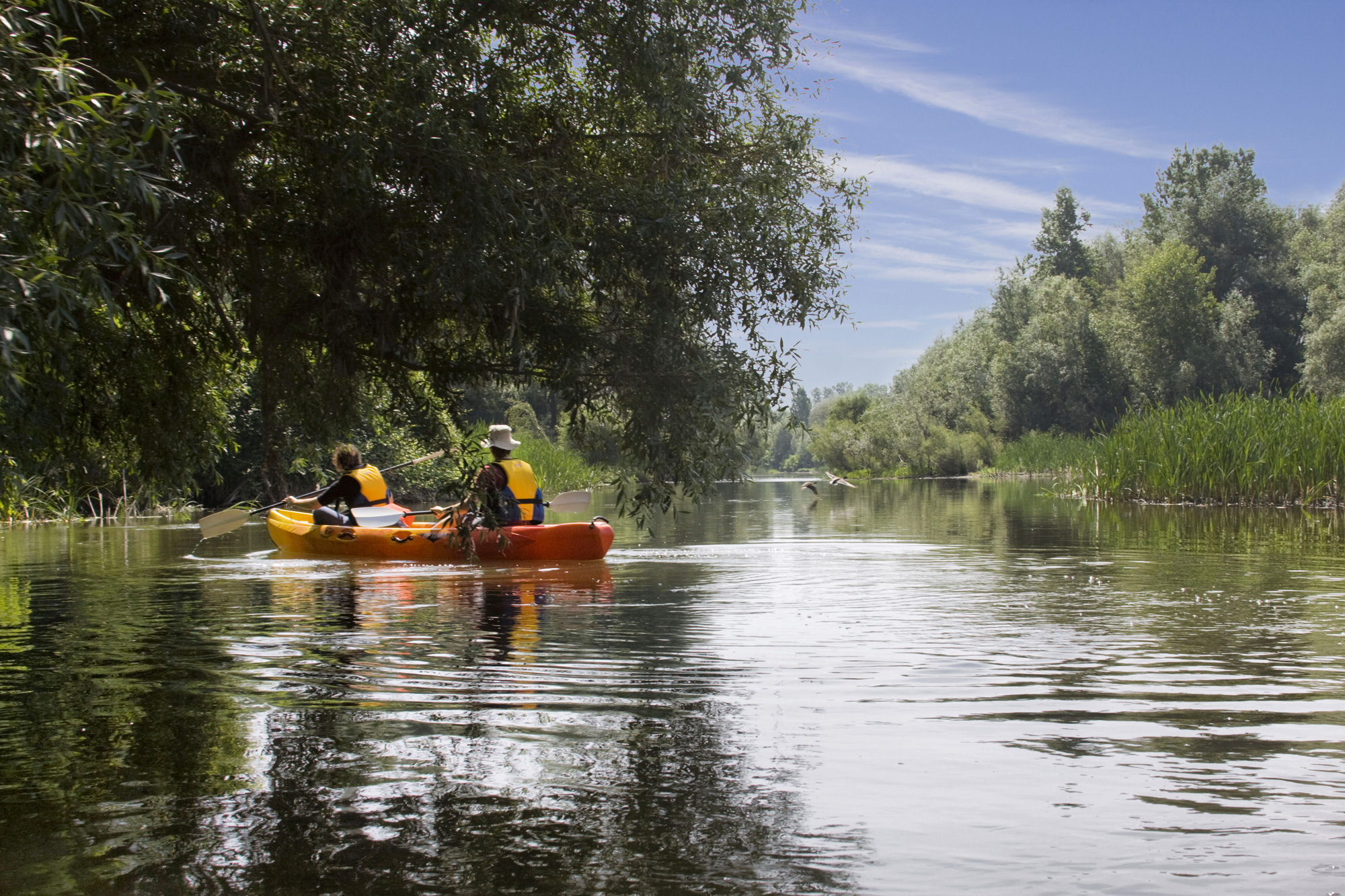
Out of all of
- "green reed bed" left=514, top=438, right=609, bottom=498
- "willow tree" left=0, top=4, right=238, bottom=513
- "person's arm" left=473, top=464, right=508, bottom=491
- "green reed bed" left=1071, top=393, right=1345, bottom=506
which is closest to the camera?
"willow tree" left=0, top=4, right=238, bottom=513

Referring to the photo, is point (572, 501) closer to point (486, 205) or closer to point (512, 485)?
point (512, 485)

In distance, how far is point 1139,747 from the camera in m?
4.32

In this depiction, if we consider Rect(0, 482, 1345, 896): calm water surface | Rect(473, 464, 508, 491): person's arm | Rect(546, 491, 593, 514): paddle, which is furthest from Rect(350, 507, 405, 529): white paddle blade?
Rect(473, 464, 508, 491): person's arm

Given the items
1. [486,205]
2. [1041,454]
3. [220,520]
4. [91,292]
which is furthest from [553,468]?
[91,292]

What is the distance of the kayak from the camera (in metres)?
11.7

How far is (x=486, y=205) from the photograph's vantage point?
7238mm

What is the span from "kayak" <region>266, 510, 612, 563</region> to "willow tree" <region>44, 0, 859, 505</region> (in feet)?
8.88

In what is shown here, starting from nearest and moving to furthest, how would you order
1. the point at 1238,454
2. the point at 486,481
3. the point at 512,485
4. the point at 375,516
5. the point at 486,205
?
1. the point at 486,205
2. the point at 486,481
3. the point at 512,485
4. the point at 375,516
5. the point at 1238,454

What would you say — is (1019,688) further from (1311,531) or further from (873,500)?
(873,500)

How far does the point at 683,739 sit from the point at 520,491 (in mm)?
7622

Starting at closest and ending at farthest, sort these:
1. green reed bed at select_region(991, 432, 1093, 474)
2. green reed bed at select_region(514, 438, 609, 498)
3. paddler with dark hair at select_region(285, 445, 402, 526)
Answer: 1. paddler with dark hair at select_region(285, 445, 402, 526)
2. green reed bed at select_region(514, 438, 609, 498)
3. green reed bed at select_region(991, 432, 1093, 474)

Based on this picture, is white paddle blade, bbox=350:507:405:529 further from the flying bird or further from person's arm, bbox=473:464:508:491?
the flying bird

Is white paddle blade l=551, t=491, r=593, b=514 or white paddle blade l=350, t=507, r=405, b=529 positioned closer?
white paddle blade l=350, t=507, r=405, b=529

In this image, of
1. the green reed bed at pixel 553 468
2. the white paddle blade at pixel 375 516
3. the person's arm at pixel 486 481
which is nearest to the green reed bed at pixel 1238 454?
the white paddle blade at pixel 375 516
